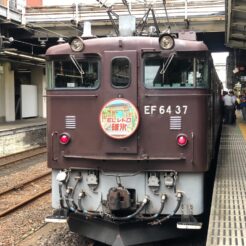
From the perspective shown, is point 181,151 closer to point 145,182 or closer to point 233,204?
point 145,182

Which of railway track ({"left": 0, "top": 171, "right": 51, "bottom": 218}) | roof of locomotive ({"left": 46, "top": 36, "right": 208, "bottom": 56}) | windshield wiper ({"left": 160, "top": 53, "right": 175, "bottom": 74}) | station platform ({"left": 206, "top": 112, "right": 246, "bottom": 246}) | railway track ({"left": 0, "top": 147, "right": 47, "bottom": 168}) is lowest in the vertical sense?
→ railway track ({"left": 0, "top": 147, "right": 47, "bottom": 168})

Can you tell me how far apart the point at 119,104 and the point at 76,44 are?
0.95 m

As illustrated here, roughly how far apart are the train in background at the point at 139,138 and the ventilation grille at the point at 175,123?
12 mm

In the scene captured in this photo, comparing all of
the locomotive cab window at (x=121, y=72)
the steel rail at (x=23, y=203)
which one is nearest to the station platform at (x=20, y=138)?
the steel rail at (x=23, y=203)

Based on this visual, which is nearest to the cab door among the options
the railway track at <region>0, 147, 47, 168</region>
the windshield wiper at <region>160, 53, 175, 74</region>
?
the windshield wiper at <region>160, 53, 175, 74</region>

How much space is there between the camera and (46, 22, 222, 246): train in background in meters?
5.56

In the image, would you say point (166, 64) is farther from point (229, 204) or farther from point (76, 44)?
point (229, 204)

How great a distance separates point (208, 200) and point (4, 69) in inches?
632

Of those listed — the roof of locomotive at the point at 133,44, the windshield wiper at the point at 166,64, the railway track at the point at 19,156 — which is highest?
the roof of locomotive at the point at 133,44

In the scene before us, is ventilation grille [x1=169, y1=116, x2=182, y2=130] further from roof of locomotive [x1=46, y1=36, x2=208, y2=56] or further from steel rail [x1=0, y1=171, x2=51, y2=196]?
steel rail [x1=0, y1=171, x2=51, y2=196]

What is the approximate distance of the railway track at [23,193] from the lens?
8633 millimetres

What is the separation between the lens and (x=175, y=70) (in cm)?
564

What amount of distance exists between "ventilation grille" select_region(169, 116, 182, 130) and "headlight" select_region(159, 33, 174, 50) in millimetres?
839

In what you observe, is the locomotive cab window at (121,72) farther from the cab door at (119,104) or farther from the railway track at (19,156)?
the railway track at (19,156)
